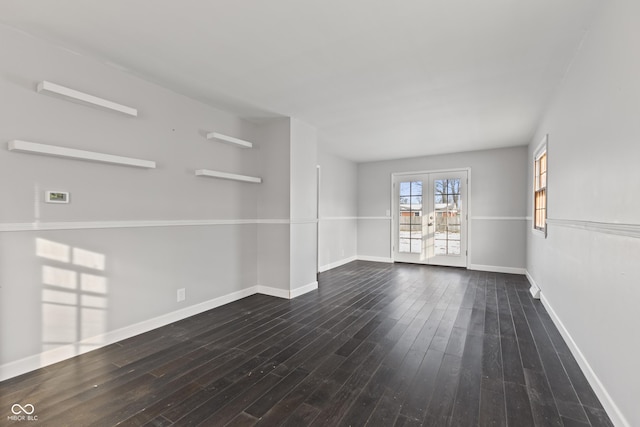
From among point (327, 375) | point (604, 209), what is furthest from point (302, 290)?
point (604, 209)

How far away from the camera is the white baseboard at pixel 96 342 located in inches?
84.3

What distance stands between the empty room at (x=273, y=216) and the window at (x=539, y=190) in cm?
10

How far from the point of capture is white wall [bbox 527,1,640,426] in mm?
1496

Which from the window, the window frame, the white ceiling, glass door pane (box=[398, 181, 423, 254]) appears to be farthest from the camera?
glass door pane (box=[398, 181, 423, 254])

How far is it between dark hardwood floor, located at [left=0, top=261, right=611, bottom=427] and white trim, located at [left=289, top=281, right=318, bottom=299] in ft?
1.75

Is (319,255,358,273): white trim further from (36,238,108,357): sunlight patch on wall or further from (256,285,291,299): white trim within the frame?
(36,238,108,357): sunlight patch on wall

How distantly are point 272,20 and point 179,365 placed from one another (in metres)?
2.69

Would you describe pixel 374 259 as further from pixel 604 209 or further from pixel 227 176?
pixel 604 209

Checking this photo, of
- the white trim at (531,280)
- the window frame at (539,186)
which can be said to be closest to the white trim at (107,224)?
the window frame at (539,186)

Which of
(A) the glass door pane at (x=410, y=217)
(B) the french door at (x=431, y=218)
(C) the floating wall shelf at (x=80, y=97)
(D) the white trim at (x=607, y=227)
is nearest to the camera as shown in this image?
(D) the white trim at (x=607, y=227)

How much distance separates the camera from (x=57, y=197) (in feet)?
7.73

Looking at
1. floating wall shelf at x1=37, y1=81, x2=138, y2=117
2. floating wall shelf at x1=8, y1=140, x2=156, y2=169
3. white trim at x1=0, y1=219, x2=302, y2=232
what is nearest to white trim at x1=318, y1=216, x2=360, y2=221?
white trim at x1=0, y1=219, x2=302, y2=232
